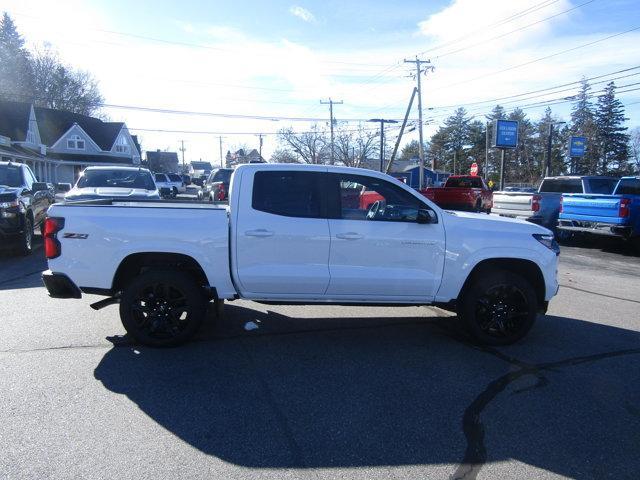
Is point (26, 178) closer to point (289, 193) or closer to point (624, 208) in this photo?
point (289, 193)

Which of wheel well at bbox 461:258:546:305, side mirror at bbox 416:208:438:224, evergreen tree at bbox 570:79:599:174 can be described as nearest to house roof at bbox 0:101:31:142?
side mirror at bbox 416:208:438:224

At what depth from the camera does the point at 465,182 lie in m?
23.8

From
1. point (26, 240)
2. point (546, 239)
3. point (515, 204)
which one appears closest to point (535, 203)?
point (515, 204)

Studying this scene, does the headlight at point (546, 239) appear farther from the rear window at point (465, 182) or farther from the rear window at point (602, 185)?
the rear window at point (465, 182)

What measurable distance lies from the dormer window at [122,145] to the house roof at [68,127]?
3.94ft

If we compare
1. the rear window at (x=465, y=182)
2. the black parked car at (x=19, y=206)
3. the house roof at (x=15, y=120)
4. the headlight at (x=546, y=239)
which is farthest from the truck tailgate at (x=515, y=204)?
the house roof at (x=15, y=120)

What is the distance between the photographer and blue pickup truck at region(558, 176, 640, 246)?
12.6 m

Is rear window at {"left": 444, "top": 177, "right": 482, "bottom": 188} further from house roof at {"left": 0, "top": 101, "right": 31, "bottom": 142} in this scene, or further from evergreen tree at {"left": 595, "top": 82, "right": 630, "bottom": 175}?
evergreen tree at {"left": 595, "top": 82, "right": 630, "bottom": 175}

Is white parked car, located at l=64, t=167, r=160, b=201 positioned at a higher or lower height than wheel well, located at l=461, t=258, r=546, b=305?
higher

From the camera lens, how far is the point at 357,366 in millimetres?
4773

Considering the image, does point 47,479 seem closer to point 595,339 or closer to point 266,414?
point 266,414

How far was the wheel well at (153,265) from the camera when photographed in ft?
16.4

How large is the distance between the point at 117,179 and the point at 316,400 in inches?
385

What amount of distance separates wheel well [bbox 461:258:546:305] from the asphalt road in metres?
0.65
